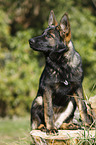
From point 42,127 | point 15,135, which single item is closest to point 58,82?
point 42,127

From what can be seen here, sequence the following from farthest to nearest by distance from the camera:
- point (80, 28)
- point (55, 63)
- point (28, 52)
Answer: point (28, 52) → point (80, 28) → point (55, 63)

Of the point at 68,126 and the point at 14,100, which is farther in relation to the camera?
the point at 14,100

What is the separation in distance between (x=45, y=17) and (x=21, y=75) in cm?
370

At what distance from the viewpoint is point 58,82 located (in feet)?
9.80

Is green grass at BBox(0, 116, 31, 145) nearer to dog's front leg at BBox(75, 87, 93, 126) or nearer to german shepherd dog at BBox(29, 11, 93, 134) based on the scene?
german shepherd dog at BBox(29, 11, 93, 134)

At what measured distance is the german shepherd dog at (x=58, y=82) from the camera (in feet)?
9.49

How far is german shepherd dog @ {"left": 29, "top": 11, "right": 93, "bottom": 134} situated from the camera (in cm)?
289

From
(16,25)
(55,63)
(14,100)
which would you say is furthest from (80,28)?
(55,63)

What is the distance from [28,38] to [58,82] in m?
7.56

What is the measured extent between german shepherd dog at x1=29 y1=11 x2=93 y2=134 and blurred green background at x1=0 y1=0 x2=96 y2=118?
600cm

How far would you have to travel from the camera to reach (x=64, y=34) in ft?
9.57

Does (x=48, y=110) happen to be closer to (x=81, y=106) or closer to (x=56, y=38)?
(x=81, y=106)

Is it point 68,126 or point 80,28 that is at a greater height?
point 80,28

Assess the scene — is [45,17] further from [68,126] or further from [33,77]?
[68,126]
